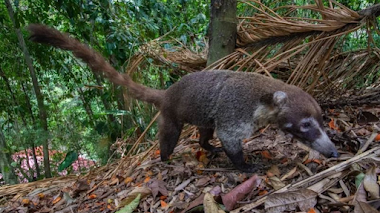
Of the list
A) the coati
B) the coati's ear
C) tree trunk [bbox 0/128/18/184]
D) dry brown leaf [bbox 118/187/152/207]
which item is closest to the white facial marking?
the coati

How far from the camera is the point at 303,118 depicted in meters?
2.68

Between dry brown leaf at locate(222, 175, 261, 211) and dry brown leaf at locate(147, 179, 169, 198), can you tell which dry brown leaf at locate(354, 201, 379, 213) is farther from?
dry brown leaf at locate(147, 179, 169, 198)

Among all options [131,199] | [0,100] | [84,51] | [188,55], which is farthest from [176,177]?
[0,100]

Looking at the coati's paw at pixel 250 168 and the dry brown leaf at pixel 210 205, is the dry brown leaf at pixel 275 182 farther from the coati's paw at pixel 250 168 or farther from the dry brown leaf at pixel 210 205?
the dry brown leaf at pixel 210 205

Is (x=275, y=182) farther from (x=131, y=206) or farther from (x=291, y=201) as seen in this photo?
(x=131, y=206)

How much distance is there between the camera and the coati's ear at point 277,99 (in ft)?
8.87

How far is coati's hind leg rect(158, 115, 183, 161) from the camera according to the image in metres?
3.36

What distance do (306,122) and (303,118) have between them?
0.04 meters

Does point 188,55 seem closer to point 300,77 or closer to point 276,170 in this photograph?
point 300,77

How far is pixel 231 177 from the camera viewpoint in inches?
104

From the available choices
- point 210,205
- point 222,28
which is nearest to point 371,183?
point 210,205

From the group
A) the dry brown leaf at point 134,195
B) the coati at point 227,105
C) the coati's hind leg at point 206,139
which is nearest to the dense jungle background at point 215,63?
the dry brown leaf at point 134,195

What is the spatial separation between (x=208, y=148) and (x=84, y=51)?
5.58ft

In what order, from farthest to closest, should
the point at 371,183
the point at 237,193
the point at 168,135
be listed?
the point at 168,135 → the point at 237,193 → the point at 371,183
